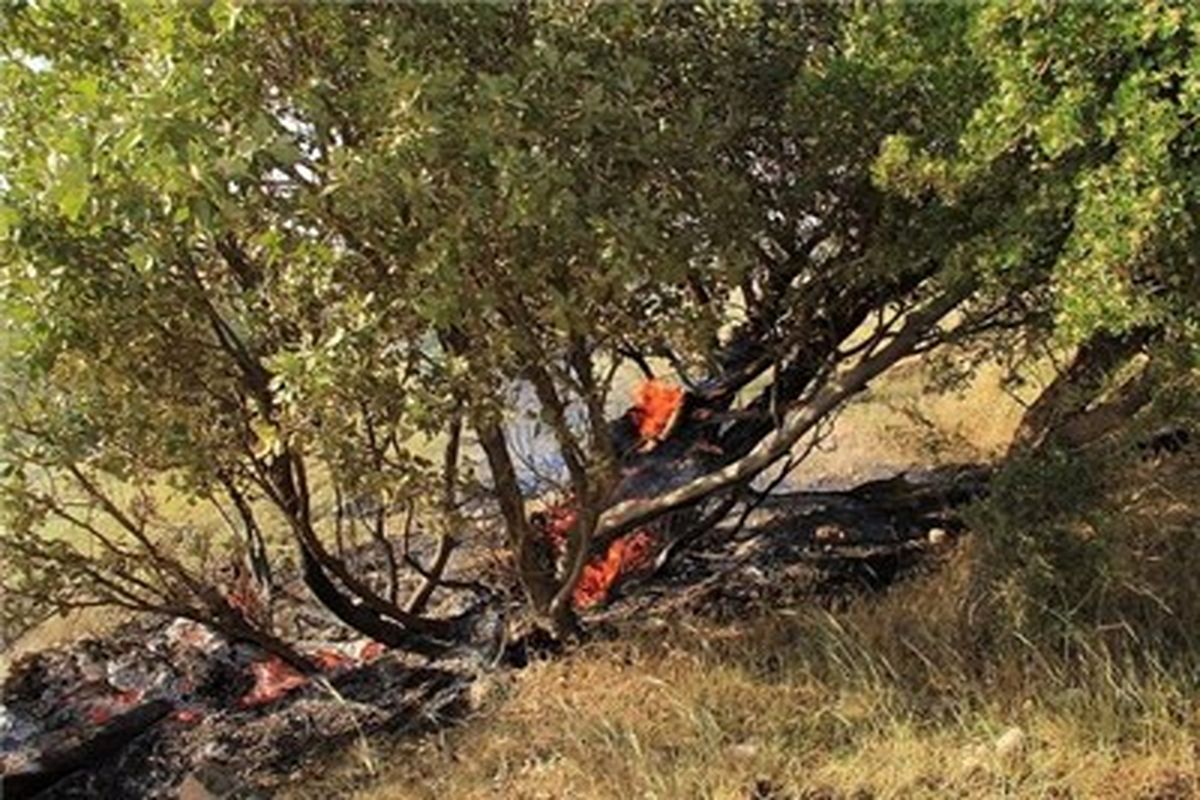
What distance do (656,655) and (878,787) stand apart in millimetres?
2165

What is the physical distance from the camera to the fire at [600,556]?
335 inches

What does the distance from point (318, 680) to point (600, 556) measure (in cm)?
205

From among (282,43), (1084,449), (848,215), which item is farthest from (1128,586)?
(282,43)

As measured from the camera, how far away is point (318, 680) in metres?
8.09

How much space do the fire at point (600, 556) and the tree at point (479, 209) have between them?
1.38 meters

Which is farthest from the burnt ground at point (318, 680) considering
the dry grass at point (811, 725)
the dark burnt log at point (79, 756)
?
the dry grass at point (811, 725)

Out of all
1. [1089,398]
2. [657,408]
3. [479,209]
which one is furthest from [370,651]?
[1089,398]

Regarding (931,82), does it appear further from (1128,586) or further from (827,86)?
(1128,586)

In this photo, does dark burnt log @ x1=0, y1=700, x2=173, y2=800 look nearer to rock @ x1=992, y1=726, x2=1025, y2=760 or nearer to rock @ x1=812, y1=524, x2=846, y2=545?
rock @ x1=812, y1=524, x2=846, y2=545

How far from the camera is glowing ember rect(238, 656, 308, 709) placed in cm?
827

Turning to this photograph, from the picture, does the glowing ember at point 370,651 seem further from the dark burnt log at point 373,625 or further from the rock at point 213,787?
the rock at point 213,787

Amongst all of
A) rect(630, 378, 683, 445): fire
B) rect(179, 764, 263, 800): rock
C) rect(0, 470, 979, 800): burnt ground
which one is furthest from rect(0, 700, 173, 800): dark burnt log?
rect(630, 378, 683, 445): fire

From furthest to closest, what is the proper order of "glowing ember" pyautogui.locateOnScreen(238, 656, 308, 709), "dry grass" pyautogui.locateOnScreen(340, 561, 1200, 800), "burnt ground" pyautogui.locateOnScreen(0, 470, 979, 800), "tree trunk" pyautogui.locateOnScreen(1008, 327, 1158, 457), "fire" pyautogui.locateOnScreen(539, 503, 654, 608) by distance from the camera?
"fire" pyautogui.locateOnScreen(539, 503, 654, 608), "glowing ember" pyautogui.locateOnScreen(238, 656, 308, 709), "burnt ground" pyautogui.locateOnScreen(0, 470, 979, 800), "tree trunk" pyautogui.locateOnScreen(1008, 327, 1158, 457), "dry grass" pyautogui.locateOnScreen(340, 561, 1200, 800)

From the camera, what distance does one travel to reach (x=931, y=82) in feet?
17.2
